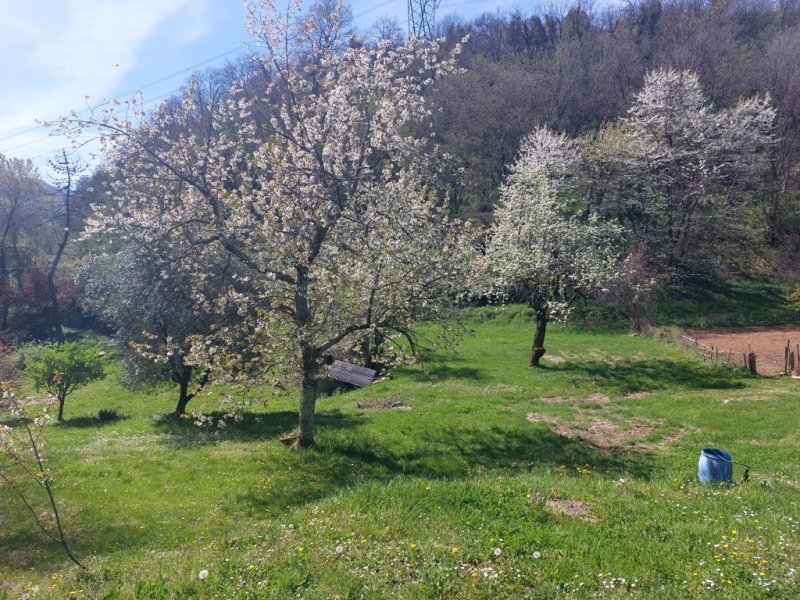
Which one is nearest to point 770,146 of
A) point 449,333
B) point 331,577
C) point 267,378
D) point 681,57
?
point 681,57

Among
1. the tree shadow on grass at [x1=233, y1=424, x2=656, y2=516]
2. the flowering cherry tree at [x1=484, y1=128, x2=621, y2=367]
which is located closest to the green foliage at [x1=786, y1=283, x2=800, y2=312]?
the flowering cherry tree at [x1=484, y1=128, x2=621, y2=367]

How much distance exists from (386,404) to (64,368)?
13.9 metres

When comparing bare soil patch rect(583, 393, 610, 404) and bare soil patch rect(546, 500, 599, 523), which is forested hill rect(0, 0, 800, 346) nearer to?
bare soil patch rect(583, 393, 610, 404)

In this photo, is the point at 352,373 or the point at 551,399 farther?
the point at 352,373

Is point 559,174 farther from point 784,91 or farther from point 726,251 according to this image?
point 784,91

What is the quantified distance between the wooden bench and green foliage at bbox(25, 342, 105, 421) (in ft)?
33.4

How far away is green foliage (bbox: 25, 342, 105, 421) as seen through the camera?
74.8 ft

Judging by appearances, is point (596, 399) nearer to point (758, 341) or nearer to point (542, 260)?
point (542, 260)

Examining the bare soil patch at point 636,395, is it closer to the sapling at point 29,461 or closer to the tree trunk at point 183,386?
the tree trunk at point 183,386

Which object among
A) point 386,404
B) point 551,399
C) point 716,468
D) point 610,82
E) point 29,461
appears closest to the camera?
point 716,468

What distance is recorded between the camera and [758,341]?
30.4 m

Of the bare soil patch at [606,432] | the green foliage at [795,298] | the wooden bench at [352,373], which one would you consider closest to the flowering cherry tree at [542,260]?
the wooden bench at [352,373]

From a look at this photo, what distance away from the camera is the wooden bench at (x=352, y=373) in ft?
79.1

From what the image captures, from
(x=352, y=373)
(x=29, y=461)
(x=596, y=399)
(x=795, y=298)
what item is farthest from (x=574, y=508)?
(x=795, y=298)
